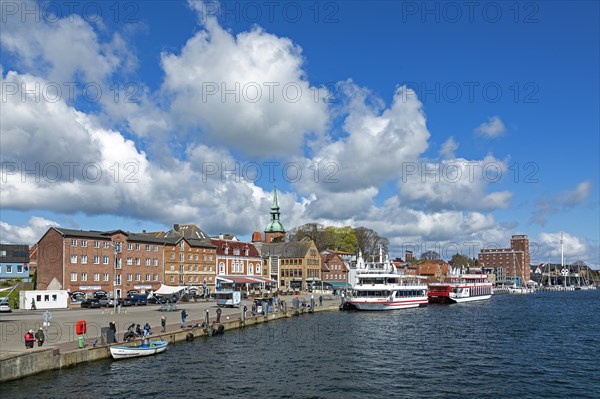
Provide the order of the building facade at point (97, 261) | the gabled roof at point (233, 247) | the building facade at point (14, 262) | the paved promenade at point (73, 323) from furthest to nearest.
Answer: the gabled roof at point (233, 247) → the building facade at point (14, 262) → the building facade at point (97, 261) → the paved promenade at point (73, 323)

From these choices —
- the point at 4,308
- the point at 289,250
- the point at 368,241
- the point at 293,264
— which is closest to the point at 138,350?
the point at 4,308

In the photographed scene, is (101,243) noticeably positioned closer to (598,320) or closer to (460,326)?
(460,326)

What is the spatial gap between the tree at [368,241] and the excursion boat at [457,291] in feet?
155

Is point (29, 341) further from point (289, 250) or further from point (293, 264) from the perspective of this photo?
point (289, 250)

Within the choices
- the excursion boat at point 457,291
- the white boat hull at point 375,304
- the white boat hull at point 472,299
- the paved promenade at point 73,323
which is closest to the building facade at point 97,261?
the paved promenade at point 73,323

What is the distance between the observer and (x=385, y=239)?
618 feet

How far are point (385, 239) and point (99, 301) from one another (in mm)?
127747

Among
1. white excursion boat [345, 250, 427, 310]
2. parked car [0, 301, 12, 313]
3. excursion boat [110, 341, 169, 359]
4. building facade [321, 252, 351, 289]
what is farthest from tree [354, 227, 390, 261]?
excursion boat [110, 341, 169, 359]

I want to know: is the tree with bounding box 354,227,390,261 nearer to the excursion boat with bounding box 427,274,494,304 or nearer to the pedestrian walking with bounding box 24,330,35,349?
the excursion boat with bounding box 427,274,494,304

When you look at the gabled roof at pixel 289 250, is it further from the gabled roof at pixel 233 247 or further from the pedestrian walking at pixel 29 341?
the pedestrian walking at pixel 29 341

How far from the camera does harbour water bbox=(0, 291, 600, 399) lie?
106ft

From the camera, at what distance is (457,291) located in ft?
393

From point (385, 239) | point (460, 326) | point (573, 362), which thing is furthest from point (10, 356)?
point (385, 239)

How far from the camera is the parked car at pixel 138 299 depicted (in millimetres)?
78938
